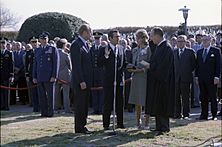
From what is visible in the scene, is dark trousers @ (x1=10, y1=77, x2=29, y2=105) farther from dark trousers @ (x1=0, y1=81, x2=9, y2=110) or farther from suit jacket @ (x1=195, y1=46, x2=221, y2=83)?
Result: suit jacket @ (x1=195, y1=46, x2=221, y2=83)

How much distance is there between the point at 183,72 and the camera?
12523 mm

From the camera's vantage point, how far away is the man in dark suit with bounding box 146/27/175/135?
32.1 ft

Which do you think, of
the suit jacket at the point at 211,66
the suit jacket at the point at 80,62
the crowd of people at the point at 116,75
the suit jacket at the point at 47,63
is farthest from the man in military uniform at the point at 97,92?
the suit jacket at the point at 80,62

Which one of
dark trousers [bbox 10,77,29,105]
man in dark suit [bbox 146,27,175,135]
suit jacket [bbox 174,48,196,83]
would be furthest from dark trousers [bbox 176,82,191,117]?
dark trousers [bbox 10,77,29,105]

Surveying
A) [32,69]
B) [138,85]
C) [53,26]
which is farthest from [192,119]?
[53,26]

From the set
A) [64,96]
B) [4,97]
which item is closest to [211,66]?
[64,96]

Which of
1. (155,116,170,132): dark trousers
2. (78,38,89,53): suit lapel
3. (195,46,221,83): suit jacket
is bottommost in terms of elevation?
(155,116,170,132): dark trousers

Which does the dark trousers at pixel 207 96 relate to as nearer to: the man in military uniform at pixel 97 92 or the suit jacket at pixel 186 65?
the suit jacket at pixel 186 65

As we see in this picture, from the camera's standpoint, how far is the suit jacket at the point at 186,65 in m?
12.5

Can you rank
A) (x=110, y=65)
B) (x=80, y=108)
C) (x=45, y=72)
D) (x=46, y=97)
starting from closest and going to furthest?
(x=80, y=108), (x=110, y=65), (x=45, y=72), (x=46, y=97)

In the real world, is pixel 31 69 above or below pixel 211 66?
below

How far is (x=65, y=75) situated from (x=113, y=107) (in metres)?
3.94

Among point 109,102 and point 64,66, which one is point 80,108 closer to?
point 109,102

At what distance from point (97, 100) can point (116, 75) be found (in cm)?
362
